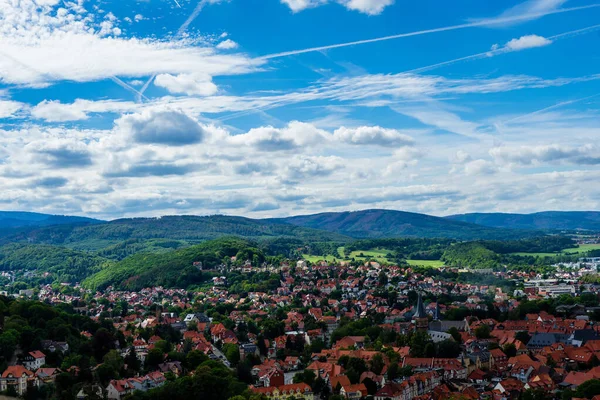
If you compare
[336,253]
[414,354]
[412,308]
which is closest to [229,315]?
[412,308]

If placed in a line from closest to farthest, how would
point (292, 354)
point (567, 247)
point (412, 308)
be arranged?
point (292, 354) → point (412, 308) → point (567, 247)

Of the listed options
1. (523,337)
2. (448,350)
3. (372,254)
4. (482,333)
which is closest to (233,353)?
(448,350)

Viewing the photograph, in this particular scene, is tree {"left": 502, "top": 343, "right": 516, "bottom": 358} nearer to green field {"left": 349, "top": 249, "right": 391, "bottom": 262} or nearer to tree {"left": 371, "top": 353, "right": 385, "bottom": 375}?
tree {"left": 371, "top": 353, "right": 385, "bottom": 375}

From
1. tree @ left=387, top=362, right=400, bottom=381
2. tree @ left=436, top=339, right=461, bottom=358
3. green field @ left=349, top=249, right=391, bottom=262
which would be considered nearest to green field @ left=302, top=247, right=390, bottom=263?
green field @ left=349, top=249, right=391, bottom=262

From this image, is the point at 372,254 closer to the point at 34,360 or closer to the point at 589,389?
the point at 34,360

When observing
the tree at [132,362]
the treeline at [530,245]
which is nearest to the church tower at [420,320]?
the tree at [132,362]

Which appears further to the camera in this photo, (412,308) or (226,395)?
(412,308)

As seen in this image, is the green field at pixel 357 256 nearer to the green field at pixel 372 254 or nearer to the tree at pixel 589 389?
the green field at pixel 372 254

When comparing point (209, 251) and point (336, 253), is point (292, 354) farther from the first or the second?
point (336, 253)
